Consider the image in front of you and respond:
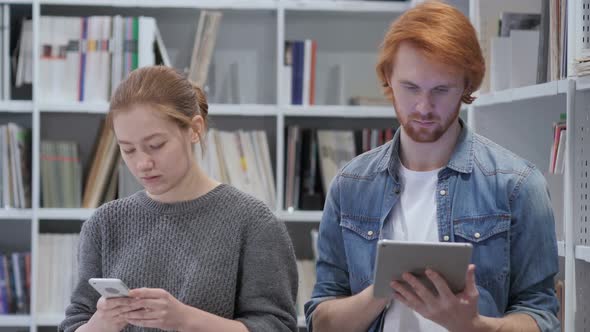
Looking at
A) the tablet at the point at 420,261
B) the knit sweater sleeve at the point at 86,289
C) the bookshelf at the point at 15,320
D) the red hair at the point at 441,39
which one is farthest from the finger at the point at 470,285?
the bookshelf at the point at 15,320

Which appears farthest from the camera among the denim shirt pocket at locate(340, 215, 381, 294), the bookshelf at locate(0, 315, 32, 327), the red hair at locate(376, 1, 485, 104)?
the bookshelf at locate(0, 315, 32, 327)

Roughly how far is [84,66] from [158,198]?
6.34 ft

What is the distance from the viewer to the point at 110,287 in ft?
5.07

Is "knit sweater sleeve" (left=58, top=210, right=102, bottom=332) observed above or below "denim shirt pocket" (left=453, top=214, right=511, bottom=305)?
below

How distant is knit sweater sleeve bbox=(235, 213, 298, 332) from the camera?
5.57 feet

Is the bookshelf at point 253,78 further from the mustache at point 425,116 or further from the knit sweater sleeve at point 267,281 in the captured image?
the mustache at point 425,116

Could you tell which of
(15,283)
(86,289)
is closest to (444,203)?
(86,289)

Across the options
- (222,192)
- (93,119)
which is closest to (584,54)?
(222,192)

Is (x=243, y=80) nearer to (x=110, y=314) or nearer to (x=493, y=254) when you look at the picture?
(x=110, y=314)

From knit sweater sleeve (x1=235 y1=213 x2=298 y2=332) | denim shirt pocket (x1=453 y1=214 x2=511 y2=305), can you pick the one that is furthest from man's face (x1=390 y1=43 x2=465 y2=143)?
knit sweater sleeve (x1=235 y1=213 x2=298 y2=332)

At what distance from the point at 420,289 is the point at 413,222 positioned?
19 centimetres

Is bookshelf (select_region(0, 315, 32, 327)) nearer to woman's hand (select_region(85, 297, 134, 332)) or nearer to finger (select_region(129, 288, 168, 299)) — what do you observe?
woman's hand (select_region(85, 297, 134, 332))

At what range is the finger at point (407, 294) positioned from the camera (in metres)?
1.43

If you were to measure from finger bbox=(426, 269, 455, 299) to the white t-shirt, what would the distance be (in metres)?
0.15
